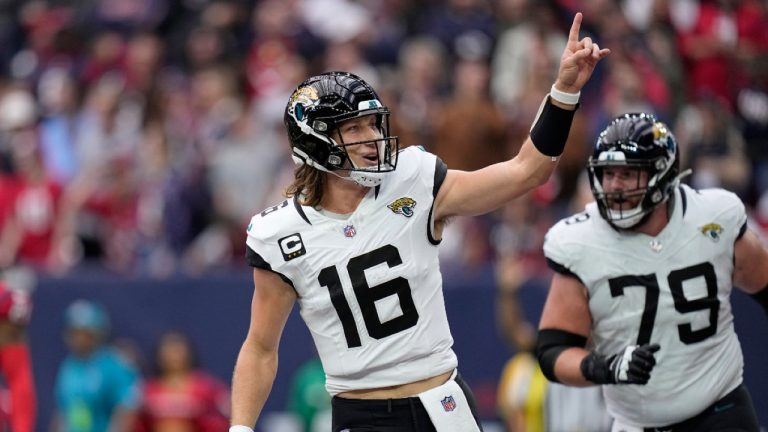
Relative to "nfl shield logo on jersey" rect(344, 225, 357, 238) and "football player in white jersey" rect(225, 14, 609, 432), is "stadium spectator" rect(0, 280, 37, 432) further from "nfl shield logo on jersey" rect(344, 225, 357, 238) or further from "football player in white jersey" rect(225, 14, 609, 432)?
"nfl shield logo on jersey" rect(344, 225, 357, 238)

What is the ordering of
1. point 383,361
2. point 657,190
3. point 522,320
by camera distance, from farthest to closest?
point 522,320 → point 657,190 → point 383,361

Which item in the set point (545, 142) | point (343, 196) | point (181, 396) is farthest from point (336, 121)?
point (181, 396)

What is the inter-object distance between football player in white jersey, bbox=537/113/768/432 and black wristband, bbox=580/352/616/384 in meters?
0.20

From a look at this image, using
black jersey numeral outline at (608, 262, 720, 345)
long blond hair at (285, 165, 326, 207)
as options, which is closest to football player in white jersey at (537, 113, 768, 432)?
black jersey numeral outline at (608, 262, 720, 345)

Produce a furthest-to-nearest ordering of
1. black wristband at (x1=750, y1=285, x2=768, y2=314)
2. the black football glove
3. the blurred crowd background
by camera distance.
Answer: the blurred crowd background < black wristband at (x1=750, y1=285, x2=768, y2=314) < the black football glove

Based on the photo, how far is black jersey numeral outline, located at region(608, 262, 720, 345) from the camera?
20.2 ft

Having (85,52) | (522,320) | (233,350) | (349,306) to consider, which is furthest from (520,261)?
(85,52)

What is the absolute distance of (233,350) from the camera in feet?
36.8

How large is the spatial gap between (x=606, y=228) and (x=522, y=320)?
354 cm

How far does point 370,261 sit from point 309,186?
42 centimetres

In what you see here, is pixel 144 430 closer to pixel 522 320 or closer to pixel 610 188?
pixel 522 320

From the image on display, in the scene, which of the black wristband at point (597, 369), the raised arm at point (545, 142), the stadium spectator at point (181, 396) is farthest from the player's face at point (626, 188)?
the stadium spectator at point (181, 396)

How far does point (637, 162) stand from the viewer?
6.17 m

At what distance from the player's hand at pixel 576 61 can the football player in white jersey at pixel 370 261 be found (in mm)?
390
